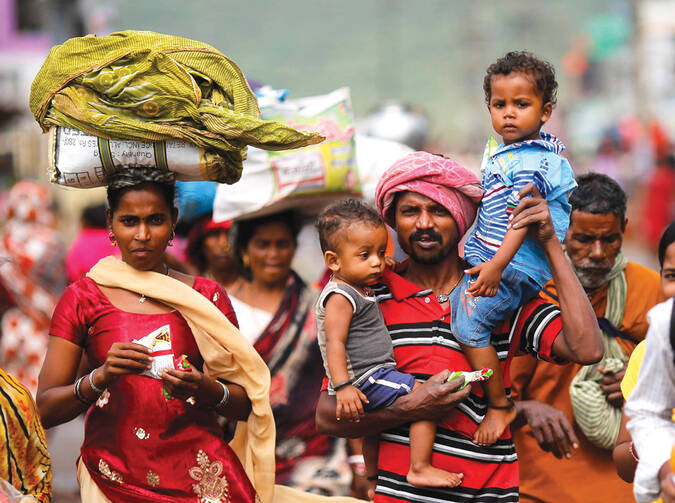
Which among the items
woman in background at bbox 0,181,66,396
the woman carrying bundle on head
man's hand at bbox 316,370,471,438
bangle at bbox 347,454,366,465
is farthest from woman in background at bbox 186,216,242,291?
woman in background at bbox 0,181,66,396

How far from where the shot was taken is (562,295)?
11.3 feet

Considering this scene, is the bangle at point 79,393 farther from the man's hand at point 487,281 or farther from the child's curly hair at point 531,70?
the child's curly hair at point 531,70

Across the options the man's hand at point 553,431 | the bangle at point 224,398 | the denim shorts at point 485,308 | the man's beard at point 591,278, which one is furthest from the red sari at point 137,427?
the man's beard at point 591,278

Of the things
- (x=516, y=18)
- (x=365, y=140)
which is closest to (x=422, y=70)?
(x=516, y=18)

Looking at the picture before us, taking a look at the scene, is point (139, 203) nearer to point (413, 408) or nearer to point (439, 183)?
point (439, 183)

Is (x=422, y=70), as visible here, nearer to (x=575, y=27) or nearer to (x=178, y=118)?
(x=575, y=27)

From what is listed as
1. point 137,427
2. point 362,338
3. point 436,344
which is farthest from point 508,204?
point 137,427

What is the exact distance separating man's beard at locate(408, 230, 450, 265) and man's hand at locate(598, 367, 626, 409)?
1.04 m

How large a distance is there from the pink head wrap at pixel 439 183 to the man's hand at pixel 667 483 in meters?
1.18

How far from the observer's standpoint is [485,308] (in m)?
3.54

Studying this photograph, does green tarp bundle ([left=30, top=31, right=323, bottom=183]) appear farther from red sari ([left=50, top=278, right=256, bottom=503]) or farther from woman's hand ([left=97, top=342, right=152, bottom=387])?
woman's hand ([left=97, top=342, right=152, bottom=387])

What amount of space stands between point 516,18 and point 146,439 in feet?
217

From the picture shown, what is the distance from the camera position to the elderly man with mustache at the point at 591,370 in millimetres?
4250

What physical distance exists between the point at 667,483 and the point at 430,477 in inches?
36.0
